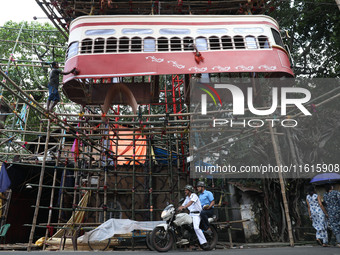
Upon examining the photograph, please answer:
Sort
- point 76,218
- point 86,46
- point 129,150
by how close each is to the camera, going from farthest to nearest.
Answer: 1. point 129,150
2. point 76,218
3. point 86,46

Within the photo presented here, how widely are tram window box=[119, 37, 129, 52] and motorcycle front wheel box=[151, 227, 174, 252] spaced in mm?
5337

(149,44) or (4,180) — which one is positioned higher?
(149,44)

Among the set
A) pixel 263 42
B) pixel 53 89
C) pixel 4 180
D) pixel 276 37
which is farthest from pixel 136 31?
pixel 4 180

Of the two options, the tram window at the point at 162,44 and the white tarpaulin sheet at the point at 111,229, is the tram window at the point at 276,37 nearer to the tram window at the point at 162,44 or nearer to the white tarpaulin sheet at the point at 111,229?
the tram window at the point at 162,44

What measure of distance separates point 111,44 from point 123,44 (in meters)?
0.38

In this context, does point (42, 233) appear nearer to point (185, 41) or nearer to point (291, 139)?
point (185, 41)

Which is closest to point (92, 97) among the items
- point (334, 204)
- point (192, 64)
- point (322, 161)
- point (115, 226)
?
point (192, 64)

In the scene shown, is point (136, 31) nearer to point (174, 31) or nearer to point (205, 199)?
point (174, 31)

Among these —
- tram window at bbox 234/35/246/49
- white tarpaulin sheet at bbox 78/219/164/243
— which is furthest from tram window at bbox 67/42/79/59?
white tarpaulin sheet at bbox 78/219/164/243

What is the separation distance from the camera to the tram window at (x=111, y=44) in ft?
28.4

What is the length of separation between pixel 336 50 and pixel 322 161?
5.87m

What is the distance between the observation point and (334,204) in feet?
25.6

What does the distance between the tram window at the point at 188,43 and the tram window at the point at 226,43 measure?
1004 mm

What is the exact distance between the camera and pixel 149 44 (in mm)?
8766
